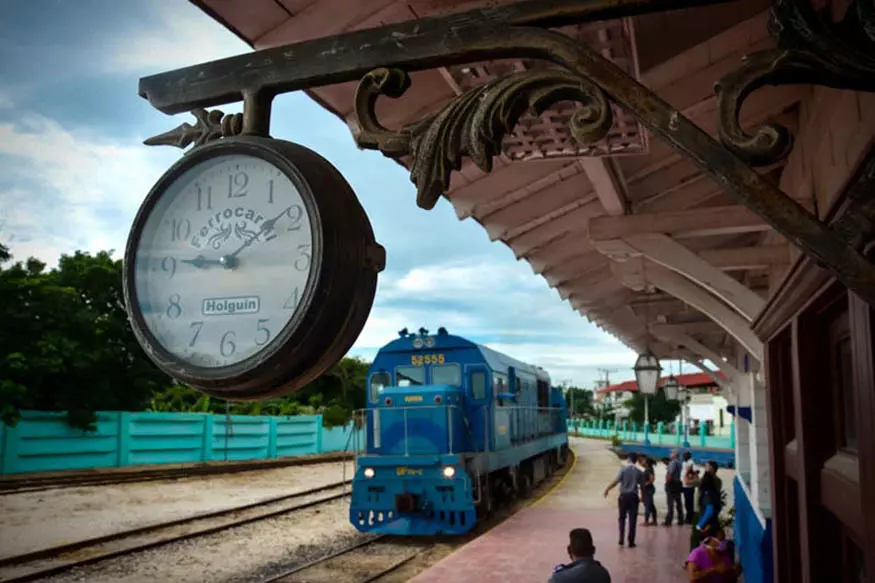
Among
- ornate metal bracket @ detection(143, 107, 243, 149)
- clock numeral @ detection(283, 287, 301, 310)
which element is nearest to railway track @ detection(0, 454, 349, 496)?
ornate metal bracket @ detection(143, 107, 243, 149)

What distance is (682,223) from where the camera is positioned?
17.7 feet

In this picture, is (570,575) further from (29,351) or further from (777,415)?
(29,351)

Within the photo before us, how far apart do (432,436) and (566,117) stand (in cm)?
879

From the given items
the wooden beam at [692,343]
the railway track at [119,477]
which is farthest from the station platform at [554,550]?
the railway track at [119,477]

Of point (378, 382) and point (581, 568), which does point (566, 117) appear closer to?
point (581, 568)

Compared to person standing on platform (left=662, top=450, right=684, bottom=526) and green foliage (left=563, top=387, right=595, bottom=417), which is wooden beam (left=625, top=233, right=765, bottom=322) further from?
green foliage (left=563, top=387, right=595, bottom=417)

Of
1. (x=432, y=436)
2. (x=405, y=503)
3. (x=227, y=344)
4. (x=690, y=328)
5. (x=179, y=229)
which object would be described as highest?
(x=690, y=328)

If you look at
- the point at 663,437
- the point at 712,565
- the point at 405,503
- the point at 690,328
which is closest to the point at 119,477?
the point at 405,503

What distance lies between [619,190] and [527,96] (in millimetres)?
3790

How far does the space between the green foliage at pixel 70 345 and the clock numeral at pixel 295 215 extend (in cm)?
2019

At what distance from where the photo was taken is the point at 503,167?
4.92m

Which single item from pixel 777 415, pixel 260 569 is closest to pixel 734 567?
pixel 777 415

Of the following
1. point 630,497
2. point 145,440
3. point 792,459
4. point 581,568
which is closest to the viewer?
point 792,459

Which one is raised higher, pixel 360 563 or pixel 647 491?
pixel 647 491
